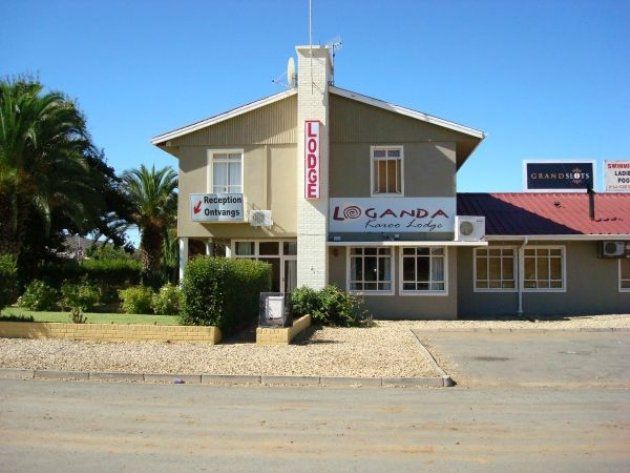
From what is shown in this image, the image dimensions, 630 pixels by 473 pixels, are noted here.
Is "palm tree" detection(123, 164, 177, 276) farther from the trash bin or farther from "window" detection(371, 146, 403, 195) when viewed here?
the trash bin

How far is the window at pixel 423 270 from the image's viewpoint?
2109 centimetres

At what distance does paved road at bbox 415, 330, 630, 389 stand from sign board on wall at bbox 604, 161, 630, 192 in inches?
435

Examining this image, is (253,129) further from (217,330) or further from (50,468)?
(50,468)

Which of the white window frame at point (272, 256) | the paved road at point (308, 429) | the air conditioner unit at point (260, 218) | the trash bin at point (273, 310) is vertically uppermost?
the air conditioner unit at point (260, 218)

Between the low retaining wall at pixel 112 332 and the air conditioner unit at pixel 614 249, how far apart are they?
47.9 feet

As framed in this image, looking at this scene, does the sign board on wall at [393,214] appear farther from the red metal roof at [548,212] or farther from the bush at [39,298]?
the bush at [39,298]

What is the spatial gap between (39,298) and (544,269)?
16.7m

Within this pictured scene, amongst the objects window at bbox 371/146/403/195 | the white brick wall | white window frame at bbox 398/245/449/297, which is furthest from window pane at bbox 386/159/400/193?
the white brick wall

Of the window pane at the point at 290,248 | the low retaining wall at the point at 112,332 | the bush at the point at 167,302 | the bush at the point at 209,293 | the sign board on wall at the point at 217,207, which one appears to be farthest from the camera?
the window pane at the point at 290,248

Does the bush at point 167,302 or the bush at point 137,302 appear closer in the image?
the bush at point 167,302

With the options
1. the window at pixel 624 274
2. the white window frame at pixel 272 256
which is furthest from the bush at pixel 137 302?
the window at pixel 624 274

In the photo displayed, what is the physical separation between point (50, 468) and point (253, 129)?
1627 cm

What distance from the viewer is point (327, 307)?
18.7 m

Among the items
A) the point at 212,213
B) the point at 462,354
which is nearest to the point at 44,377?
the point at 462,354
